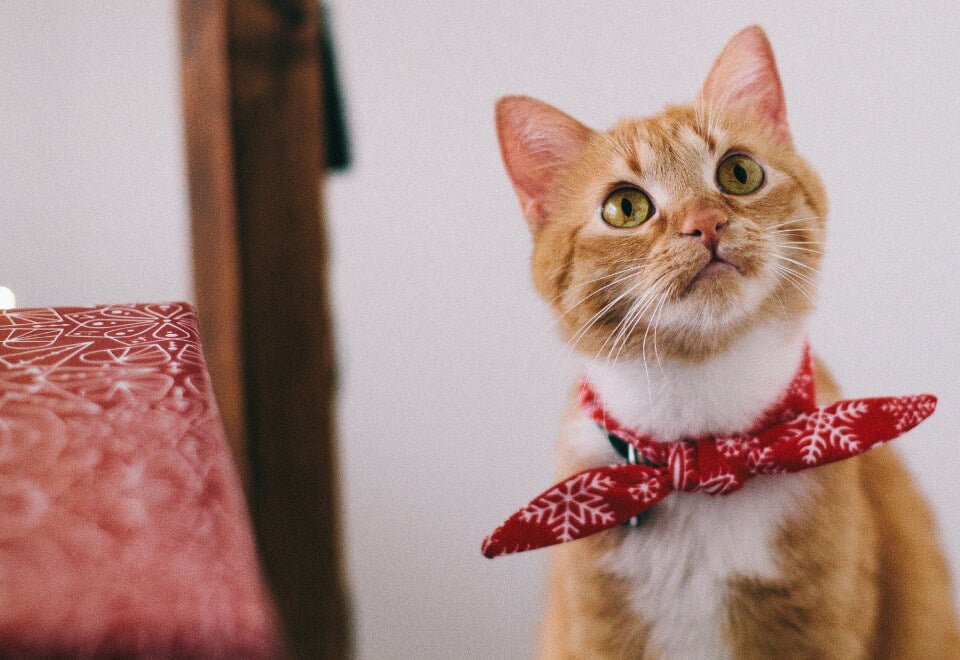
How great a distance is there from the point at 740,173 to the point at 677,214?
0.32ft

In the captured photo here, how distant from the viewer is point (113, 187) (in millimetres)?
1172

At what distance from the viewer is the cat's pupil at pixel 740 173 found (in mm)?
725

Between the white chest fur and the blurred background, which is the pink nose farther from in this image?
the blurred background

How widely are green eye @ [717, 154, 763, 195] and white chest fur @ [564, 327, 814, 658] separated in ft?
0.46

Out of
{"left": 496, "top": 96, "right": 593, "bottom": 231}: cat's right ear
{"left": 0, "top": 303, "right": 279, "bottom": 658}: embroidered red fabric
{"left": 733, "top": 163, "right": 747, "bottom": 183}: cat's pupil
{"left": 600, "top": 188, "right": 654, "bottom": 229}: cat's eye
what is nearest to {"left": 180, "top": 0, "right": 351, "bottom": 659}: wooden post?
{"left": 496, "top": 96, "right": 593, "bottom": 231}: cat's right ear

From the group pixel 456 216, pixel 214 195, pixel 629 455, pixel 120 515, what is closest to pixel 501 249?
pixel 456 216

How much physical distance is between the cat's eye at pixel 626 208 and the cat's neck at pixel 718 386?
135 mm

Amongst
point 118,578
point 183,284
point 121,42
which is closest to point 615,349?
point 118,578

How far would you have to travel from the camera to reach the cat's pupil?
73cm

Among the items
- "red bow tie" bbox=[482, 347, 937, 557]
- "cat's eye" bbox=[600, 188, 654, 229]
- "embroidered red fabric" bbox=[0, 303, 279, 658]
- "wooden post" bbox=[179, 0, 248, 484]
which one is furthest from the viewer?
"wooden post" bbox=[179, 0, 248, 484]

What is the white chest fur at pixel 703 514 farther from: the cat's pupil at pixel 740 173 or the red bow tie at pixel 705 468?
the cat's pupil at pixel 740 173

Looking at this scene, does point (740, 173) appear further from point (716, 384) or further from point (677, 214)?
point (716, 384)

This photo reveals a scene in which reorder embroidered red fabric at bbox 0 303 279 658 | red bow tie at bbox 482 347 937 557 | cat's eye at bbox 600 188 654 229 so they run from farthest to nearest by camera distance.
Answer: cat's eye at bbox 600 188 654 229, red bow tie at bbox 482 347 937 557, embroidered red fabric at bbox 0 303 279 658

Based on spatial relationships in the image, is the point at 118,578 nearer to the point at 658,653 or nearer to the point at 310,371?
the point at 658,653
